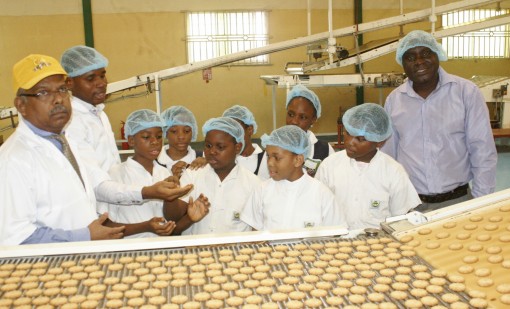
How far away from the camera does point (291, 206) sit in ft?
7.58

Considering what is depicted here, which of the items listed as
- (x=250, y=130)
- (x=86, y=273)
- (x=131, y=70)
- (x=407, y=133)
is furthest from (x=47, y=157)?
(x=131, y=70)

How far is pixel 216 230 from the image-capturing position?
8.14ft

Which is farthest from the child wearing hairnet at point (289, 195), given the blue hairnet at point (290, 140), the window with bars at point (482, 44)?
the window with bars at point (482, 44)

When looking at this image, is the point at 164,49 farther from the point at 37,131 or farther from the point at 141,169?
the point at 37,131

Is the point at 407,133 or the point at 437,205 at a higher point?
the point at 407,133

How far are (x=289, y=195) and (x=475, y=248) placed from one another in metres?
0.99

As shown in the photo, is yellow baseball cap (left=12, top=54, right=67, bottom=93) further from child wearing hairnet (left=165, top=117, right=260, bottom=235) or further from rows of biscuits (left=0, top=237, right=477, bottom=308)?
child wearing hairnet (left=165, top=117, right=260, bottom=235)

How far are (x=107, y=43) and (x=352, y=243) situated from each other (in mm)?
9386

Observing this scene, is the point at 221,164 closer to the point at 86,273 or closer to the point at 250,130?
the point at 250,130

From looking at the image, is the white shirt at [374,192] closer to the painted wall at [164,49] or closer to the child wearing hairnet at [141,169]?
the child wearing hairnet at [141,169]

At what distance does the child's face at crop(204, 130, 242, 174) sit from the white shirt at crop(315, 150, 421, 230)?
577 millimetres

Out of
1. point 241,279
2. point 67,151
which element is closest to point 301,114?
point 67,151

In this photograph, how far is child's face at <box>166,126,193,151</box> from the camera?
300cm

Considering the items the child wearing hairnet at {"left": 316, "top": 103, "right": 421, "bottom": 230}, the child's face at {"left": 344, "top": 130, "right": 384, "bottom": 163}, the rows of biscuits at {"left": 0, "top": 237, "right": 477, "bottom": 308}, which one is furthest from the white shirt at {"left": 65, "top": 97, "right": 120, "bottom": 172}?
the child's face at {"left": 344, "top": 130, "right": 384, "bottom": 163}
